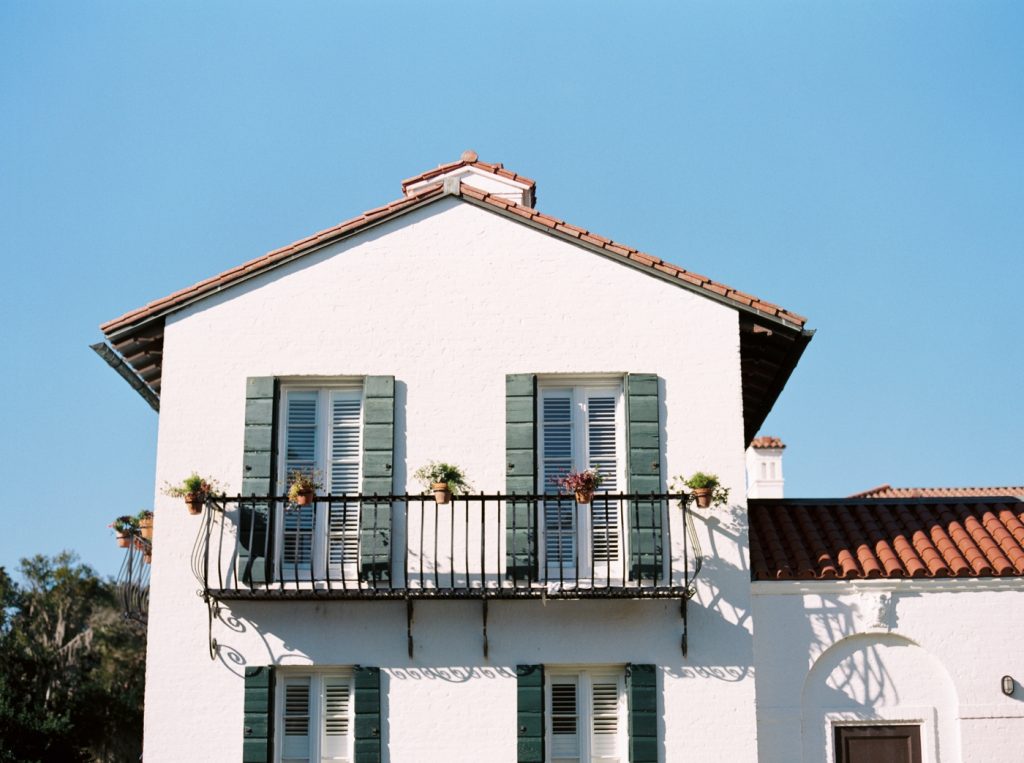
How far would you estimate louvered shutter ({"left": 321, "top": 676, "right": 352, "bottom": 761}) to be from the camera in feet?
47.2

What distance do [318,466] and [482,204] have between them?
3.46m

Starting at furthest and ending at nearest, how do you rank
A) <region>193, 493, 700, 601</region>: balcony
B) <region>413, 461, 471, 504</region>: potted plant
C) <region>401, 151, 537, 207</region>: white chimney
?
<region>401, 151, 537, 207</region>: white chimney < <region>193, 493, 700, 601</region>: balcony < <region>413, 461, 471, 504</region>: potted plant

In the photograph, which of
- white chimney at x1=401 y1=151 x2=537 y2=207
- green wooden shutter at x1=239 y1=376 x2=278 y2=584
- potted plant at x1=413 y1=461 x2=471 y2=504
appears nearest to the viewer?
potted plant at x1=413 y1=461 x2=471 y2=504

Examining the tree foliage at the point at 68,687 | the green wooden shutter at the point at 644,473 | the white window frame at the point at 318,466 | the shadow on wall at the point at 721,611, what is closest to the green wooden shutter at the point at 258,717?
the white window frame at the point at 318,466

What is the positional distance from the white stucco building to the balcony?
34 mm

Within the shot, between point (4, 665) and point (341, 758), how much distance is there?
49.2ft

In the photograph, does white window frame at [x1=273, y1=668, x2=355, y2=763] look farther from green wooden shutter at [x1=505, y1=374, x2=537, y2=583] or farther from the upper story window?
green wooden shutter at [x1=505, y1=374, x2=537, y2=583]

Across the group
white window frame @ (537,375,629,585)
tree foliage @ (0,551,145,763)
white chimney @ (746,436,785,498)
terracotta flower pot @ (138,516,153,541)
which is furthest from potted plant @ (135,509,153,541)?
white chimney @ (746,436,785,498)

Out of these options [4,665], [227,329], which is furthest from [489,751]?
[4,665]

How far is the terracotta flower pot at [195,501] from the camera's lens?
14.4 meters

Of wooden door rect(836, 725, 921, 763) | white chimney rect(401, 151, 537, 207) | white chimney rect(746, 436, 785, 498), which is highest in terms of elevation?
white chimney rect(401, 151, 537, 207)

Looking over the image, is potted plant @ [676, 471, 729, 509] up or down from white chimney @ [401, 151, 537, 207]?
down

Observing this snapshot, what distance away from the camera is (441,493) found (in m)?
14.3

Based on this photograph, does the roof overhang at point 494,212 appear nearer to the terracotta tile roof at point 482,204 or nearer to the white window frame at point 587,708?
the terracotta tile roof at point 482,204
